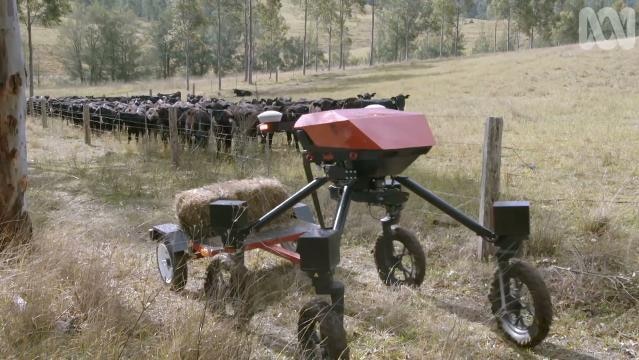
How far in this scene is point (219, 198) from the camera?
471cm

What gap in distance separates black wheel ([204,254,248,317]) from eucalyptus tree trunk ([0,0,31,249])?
1.62 meters

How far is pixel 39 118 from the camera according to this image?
2311 cm

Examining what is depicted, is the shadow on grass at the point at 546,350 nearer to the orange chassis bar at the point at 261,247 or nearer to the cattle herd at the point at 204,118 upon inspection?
the orange chassis bar at the point at 261,247

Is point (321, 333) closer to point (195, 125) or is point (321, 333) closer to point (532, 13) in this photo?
point (195, 125)

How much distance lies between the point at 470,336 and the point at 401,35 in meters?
74.1

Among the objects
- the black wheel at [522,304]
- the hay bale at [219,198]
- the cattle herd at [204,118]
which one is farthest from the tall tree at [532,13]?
the black wheel at [522,304]

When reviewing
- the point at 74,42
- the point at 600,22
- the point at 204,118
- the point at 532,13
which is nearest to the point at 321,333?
the point at 204,118

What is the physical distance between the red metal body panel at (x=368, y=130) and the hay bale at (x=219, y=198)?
1.65m

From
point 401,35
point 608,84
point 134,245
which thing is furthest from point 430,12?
point 134,245

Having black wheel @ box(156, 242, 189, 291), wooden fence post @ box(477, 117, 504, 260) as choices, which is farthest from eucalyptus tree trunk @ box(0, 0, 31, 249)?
wooden fence post @ box(477, 117, 504, 260)

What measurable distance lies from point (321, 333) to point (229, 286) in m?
1.16

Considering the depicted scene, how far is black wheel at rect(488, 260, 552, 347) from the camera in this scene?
3107 millimetres

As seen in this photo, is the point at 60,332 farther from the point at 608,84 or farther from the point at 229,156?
the point at 608,84

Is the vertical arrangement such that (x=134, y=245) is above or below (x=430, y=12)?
below
